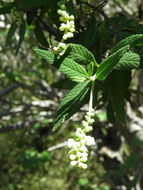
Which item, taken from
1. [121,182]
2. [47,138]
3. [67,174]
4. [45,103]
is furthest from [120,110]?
[67,174]

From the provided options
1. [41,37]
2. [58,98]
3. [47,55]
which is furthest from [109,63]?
[58,98]

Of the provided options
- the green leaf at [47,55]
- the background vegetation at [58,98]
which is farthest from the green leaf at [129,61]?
the green leaf at [47,55]

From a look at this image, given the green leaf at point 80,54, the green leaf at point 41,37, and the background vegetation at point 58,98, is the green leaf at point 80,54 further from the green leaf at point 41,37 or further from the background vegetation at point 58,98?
the green leaf at point 41,37

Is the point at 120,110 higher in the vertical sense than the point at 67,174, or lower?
higher

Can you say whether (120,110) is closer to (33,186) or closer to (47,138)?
(47,138)

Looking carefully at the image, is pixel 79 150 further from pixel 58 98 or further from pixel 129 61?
pixel 58 98

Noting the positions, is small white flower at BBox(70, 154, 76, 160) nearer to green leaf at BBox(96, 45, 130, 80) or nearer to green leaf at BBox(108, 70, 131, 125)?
green leaf at BBox(96, 45, 130, 80)
